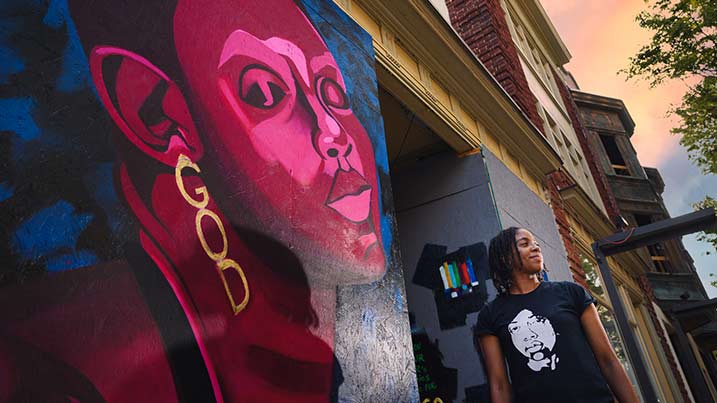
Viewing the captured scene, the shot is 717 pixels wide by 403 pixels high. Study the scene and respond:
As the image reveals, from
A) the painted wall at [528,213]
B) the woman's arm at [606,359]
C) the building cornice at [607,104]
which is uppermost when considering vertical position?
the building cornice at [607,104]

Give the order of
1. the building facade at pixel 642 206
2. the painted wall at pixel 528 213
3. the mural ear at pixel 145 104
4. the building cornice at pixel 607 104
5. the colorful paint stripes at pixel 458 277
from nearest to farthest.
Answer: the mural ear at pixel 145 104
the colorful paint stripes at pixel 458 277
the painted wall at pixel 528 213
the building facade at pixel 642 206
the building cornice at pixel 607 104

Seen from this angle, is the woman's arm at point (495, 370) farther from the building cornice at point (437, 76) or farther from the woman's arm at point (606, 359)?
the building cornice at point (437, 76)

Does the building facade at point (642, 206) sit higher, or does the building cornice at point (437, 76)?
the building facade at point (642, 206)

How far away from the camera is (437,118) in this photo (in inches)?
177

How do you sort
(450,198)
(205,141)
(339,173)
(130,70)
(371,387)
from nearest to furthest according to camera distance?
1. (130,70)
2. (205,141)
3. (371,387)
4. (339,173)
5. (450,198)

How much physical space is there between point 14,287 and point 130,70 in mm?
815

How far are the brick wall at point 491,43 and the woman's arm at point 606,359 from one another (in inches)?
208

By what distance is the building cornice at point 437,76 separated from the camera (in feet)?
12.7

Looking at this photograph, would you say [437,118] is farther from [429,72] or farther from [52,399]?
[52,399]

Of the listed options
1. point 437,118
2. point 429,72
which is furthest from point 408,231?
point 429,72

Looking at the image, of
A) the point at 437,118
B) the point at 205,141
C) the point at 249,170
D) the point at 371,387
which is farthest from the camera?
the point at 437,118

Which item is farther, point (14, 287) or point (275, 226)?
point (275, 226)

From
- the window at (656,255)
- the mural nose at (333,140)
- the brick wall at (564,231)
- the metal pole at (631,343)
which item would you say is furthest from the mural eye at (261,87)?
the window at (656,255)

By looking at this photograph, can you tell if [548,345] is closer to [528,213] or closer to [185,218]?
[185,218]
